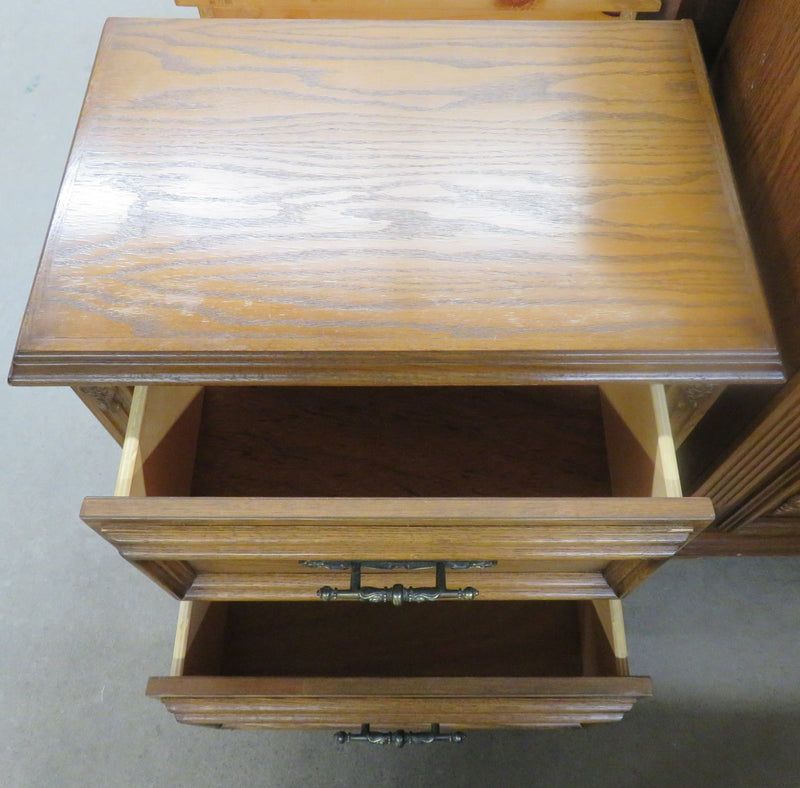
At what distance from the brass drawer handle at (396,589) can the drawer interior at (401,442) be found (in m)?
0.14

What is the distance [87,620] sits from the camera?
99 cm

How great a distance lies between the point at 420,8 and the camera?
0.84 metres

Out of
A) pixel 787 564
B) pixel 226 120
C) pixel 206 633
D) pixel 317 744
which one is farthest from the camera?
pixel 787 564

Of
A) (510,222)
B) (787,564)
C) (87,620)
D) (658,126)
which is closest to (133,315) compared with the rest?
(510,222)

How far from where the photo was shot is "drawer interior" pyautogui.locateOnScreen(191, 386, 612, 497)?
0.77 metres

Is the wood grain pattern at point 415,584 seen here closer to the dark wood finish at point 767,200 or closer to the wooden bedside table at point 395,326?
the wooden bedside table at point 395,326

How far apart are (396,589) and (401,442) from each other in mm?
211

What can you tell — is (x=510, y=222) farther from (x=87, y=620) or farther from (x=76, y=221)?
(x=87, y=620)

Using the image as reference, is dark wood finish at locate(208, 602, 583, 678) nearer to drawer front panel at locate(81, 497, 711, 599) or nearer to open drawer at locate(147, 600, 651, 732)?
open drawer at locate(147, 600, 651, 732)

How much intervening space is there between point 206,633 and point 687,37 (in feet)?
2.45

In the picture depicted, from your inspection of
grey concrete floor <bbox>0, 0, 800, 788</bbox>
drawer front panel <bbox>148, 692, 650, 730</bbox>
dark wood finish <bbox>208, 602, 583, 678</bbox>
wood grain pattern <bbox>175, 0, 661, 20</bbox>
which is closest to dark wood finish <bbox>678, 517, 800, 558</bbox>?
grey concrete floor <bbox>0, 0, 800, 788</bbox>

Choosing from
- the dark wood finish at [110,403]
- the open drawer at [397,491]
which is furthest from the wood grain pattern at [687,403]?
the dark wood finish at [110,403]

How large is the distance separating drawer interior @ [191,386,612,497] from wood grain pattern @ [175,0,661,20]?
419 mm

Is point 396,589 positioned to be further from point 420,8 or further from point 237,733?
point 420,8
